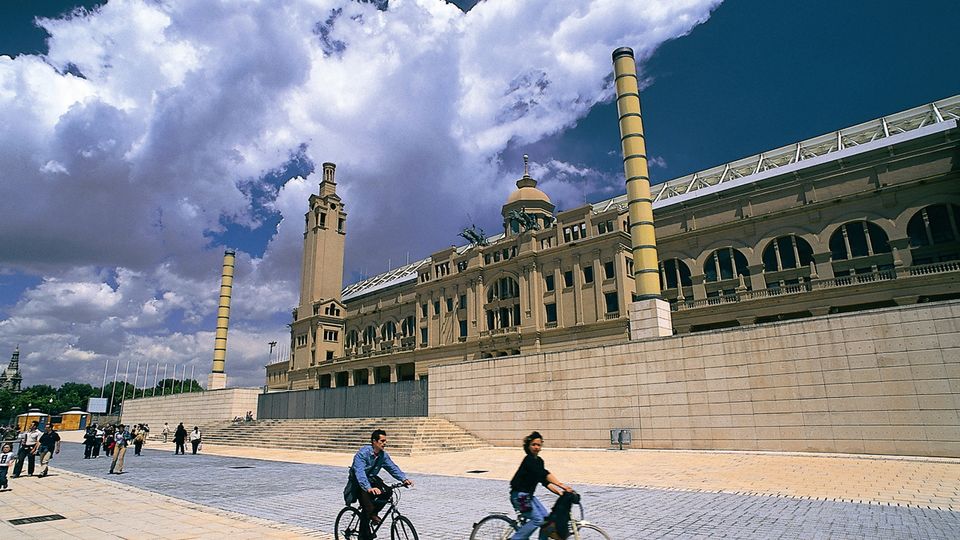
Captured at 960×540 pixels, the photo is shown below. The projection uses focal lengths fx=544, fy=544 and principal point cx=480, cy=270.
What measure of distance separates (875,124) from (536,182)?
32.2m

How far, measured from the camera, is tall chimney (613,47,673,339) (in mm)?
32531

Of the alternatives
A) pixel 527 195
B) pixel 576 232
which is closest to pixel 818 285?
pixel 576 232

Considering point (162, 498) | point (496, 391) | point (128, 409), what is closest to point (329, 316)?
point (128, 409)

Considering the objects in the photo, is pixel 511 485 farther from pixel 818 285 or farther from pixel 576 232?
pixel 576 232

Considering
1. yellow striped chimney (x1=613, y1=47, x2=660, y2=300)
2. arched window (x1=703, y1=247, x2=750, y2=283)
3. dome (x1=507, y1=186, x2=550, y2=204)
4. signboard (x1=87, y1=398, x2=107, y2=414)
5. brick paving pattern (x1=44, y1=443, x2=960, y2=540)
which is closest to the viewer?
brick paving pattern (x1=44, y1=443, x2=960, y2=540)

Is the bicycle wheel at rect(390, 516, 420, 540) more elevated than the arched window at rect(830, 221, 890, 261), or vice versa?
the arched window at rect(830, 221, 890, 261)

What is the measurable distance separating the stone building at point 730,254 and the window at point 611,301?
89 mm

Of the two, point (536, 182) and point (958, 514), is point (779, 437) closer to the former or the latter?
point (958, 514)

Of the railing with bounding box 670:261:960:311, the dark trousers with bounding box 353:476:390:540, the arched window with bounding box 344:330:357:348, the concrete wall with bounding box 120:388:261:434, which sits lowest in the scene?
the dark trousers with bounding box 353:476:390:540

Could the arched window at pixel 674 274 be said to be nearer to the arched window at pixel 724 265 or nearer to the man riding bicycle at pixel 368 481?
Result: the arched window at pixel 724 265

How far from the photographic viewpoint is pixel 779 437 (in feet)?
73.0

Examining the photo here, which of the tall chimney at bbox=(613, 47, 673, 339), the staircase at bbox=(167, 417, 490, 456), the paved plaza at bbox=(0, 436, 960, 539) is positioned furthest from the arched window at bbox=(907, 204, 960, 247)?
the staircase at bbox=(167, 417, 490, 456)

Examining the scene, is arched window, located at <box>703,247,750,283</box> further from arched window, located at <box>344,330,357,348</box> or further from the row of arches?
arched window, located at <box>344,330,357,348</box>

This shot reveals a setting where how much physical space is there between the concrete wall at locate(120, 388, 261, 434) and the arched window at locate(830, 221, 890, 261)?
187ft
